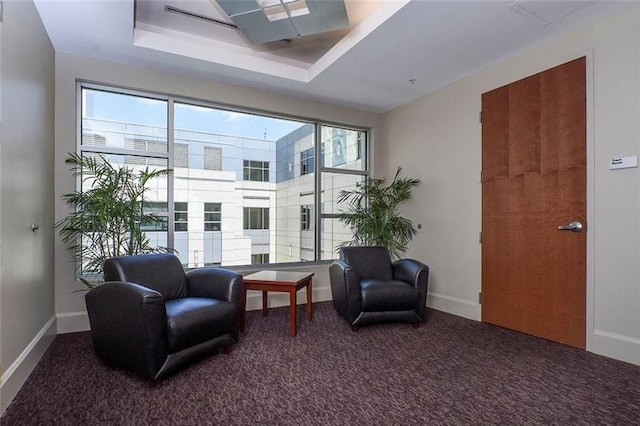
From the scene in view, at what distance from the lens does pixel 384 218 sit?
14.9ft

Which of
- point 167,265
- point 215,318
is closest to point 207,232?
point 167,265

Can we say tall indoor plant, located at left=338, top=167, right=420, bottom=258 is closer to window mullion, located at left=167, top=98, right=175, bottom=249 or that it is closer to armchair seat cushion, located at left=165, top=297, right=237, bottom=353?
window mullion, located at left=167, top=98, right=175, bottom=249

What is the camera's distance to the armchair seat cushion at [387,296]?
323 centimetres

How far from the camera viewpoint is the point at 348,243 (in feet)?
16.2

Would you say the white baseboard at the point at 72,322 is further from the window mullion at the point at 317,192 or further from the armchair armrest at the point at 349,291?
the window mullion at the point at 317,192

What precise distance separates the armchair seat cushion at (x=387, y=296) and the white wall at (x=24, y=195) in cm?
259

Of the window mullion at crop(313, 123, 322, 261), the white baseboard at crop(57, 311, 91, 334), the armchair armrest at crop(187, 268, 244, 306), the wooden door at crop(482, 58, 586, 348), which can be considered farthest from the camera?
the window mullion at crop(313, 123, 322, 261)

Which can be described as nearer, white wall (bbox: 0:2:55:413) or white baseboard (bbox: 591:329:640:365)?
white wall (bbox: 0:2:55:413)

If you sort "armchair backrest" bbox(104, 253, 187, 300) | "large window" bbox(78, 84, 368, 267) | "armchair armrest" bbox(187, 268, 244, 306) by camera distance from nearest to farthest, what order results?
"armchair backrest" bbox(104, 253, 187, 300), "armchair armrest" bbox(187, 268, 244, 306), "large window" bbox(78, 84, 368, 267)

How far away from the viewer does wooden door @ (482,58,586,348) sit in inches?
113

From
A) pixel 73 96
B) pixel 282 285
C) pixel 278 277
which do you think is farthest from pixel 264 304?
pixel 73 96

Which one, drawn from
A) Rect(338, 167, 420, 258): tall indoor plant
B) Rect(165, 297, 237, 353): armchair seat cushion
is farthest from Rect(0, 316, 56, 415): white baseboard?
Rect(338, 167, 420, 258): tall indoor plant

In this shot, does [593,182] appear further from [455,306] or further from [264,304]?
[264,304]

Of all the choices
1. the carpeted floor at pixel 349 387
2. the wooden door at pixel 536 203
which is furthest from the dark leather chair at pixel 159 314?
the wooden door at pixel 536 203
